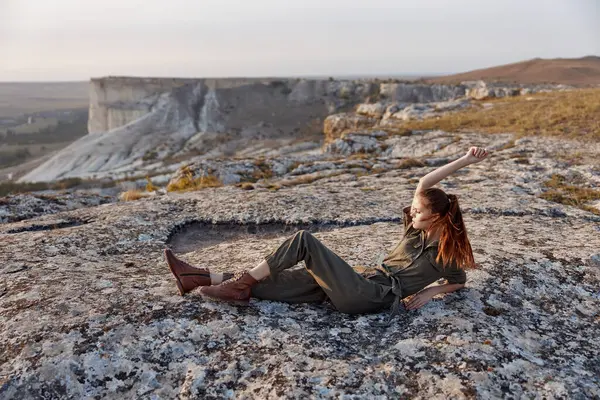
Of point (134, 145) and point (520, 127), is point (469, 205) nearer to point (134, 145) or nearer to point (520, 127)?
point (520, 127)

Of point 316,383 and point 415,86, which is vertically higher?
point 415,86

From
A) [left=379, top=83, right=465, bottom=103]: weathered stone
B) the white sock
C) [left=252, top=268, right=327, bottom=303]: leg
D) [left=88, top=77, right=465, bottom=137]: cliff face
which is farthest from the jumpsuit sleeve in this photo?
[left=88, top=77, right=465, bottom=137]: cliff face

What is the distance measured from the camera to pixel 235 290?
468 cm

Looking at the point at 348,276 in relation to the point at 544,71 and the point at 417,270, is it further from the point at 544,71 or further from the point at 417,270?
the point at 544,71

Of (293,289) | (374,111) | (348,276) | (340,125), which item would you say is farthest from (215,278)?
(374,111)

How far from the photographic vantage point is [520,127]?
18609mm

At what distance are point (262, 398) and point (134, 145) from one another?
59.9 meters

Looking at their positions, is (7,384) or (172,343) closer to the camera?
(7,384)

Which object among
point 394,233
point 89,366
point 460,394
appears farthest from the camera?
point 394,233

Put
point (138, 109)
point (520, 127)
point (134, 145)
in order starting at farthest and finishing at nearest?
point (138, 109) → point (134, 145) → point (520, 127)

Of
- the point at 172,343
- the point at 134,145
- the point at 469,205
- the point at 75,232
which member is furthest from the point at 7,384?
the point at 134,145

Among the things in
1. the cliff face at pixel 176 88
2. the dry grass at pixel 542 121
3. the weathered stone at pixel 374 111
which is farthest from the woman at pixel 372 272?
the cliff face at pixel 176 88

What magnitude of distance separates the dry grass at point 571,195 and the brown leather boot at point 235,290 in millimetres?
7414

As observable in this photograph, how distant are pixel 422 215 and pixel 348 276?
1011 mm
